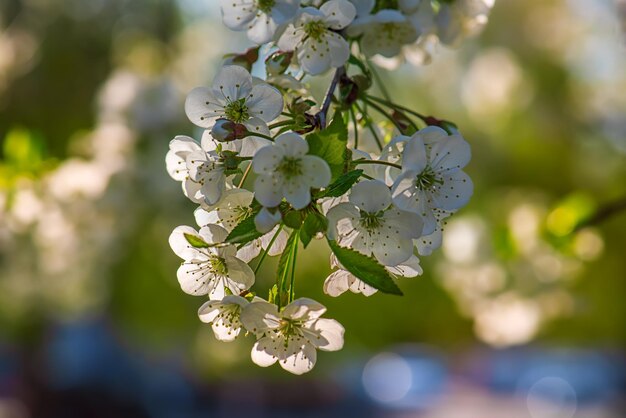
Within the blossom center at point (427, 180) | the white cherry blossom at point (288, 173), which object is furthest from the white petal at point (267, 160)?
the blossom center at point (427, 180)

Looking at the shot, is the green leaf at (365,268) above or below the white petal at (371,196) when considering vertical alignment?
below

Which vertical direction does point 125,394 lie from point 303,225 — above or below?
above

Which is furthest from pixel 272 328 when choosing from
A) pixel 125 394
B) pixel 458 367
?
pixel 458 367

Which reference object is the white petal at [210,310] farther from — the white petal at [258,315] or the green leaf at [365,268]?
the green leaf at [365,268]

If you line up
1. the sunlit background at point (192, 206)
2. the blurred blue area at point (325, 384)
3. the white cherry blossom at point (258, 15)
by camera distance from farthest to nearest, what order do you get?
the blurred blue area at point (325, 384) → the sunlit background at point (192, 206) → the white cherry blossom at point (258, 15)

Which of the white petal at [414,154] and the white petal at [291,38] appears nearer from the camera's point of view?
the white petal at [414,154]

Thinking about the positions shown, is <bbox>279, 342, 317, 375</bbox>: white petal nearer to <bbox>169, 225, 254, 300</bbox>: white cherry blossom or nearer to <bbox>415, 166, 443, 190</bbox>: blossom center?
<bbox>169, 225, 254, 300</bbox>: white cherry blossom

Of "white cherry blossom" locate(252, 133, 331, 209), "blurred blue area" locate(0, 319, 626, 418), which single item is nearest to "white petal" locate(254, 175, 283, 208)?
"white cherry blossom" locate(252, 133, 331, 209)

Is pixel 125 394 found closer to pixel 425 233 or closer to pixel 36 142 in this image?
pixel 36 142
